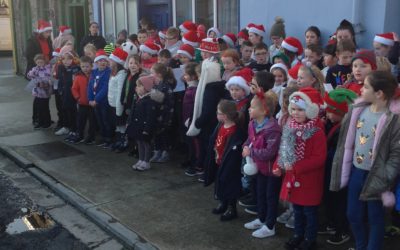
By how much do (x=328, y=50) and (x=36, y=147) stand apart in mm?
5114

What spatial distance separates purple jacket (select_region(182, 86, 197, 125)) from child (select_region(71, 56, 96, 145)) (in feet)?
7.48

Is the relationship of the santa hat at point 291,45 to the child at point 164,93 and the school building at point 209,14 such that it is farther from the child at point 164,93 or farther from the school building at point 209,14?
the child at point 164,93

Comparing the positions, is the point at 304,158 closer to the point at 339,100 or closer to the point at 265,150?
the point at 265,150

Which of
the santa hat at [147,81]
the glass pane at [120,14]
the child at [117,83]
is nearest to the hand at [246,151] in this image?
the santa hat at [147,81]

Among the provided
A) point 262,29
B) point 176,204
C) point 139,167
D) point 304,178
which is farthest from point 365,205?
point 262,29

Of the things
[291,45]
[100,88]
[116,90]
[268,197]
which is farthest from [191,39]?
[268,197]

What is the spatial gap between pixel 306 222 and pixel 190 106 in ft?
8.18

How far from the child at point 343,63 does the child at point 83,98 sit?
4254 mm

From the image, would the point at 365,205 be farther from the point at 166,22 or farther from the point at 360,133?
the point at 166,22

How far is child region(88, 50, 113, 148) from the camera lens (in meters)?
7.55

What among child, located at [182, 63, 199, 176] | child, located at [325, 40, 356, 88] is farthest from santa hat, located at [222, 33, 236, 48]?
child, located at [325, 40, 356, 88]

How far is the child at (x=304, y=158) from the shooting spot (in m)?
3.96

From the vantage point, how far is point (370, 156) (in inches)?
143

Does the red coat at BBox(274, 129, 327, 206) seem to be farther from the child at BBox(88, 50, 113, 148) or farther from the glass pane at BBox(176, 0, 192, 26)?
the glass pane at BBox(176, 0, 192, 26)
